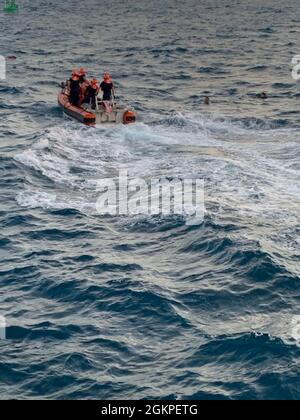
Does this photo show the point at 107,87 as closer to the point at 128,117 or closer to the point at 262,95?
the point at 128,117

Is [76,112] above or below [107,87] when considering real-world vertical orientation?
below

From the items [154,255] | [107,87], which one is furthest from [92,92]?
[154,255]

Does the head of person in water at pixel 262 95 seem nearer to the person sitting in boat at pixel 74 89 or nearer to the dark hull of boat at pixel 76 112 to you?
the dark hull of boat at pixel 76 112

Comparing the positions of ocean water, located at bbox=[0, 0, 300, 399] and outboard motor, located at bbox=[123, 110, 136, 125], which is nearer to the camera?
ocean water, located at bbox=[0, 0, 300, 399]

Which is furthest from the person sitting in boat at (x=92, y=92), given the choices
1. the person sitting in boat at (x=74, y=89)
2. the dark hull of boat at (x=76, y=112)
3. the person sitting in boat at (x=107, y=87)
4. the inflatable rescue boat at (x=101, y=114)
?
the dark hull of boat at (x=76, y=112)

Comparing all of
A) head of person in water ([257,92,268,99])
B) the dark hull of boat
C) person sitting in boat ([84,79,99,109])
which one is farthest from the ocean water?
person sitting in boat ([84,79,99,109])

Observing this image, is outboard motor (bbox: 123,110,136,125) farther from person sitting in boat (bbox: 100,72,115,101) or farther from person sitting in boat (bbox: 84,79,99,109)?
person sitting in boat (bbox: 84,79,99,109)
